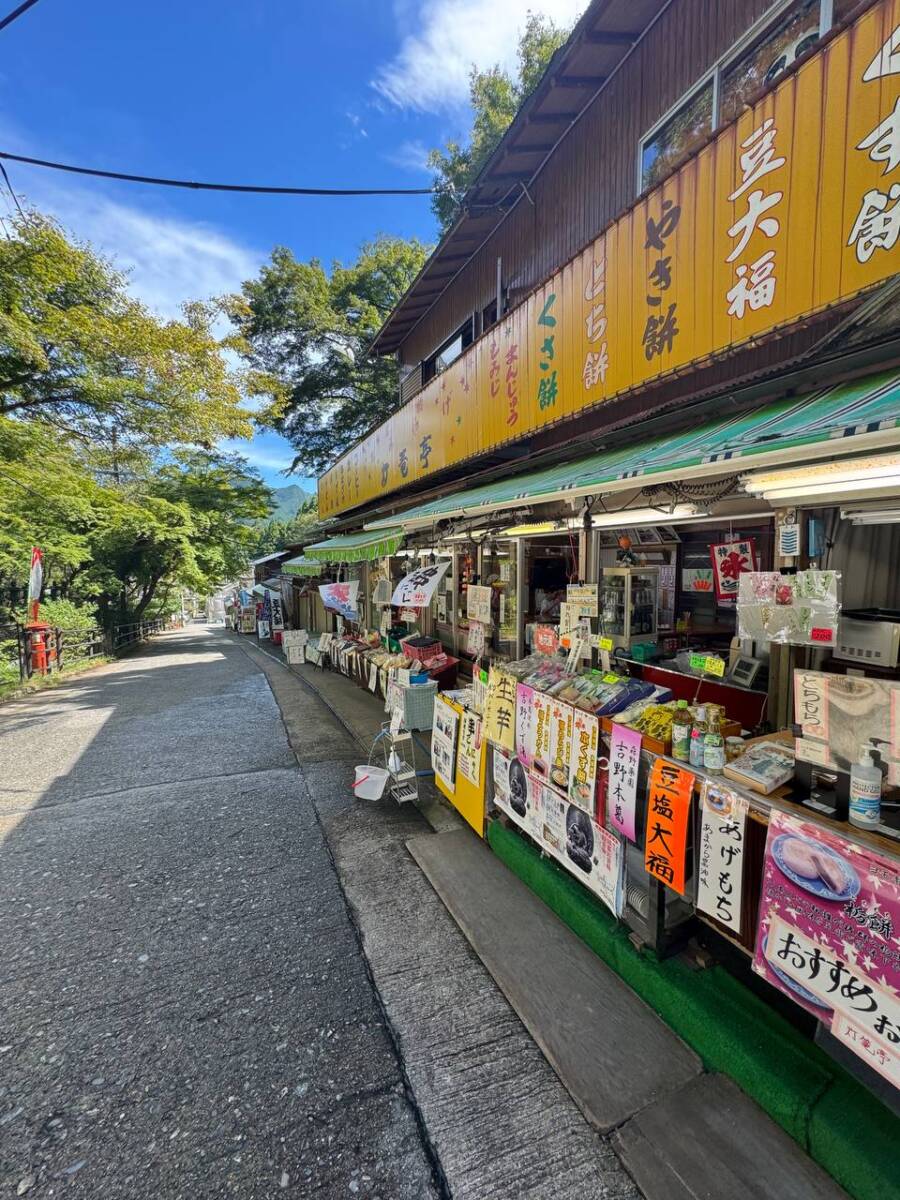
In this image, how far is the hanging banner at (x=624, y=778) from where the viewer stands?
301 cm

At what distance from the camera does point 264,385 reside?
18.0 meters

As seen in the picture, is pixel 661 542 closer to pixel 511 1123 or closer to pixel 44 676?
pixel 511 1123

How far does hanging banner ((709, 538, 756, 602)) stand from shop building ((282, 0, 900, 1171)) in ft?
0.10

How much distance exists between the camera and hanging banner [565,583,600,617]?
13.5 ft

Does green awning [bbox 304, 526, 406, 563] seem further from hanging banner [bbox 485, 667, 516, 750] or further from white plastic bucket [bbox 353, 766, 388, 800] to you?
hanging banner [bbox 485, 667, 516, 750]

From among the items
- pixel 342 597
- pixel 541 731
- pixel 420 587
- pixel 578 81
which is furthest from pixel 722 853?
pixel 342 597

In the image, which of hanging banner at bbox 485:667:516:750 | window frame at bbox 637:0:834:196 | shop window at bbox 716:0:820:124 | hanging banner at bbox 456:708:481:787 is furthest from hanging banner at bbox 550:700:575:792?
shop window at bbox 716:0:820:124

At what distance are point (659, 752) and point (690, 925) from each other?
1270 millimetres

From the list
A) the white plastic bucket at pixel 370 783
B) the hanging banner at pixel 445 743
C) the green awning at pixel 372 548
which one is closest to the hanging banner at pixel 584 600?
the hanging banner at pixel 445 743

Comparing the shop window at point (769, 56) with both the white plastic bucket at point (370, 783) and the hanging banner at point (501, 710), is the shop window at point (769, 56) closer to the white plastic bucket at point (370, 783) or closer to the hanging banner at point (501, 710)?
the hanging banner at point (501, 710)

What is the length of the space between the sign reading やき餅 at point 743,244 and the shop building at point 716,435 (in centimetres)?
2

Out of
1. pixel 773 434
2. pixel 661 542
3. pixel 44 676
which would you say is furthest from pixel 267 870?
pixel 44 676

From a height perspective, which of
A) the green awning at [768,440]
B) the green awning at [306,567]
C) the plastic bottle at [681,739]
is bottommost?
the plastic bottle at [681,739]

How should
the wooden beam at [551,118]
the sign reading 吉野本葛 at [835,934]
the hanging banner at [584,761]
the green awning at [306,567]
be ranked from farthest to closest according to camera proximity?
the green awning at [306,567] < the wooden beam at [551,118] < the hanging banner at [584,761] < the sign reading 吉野本葛 at [835,934]
